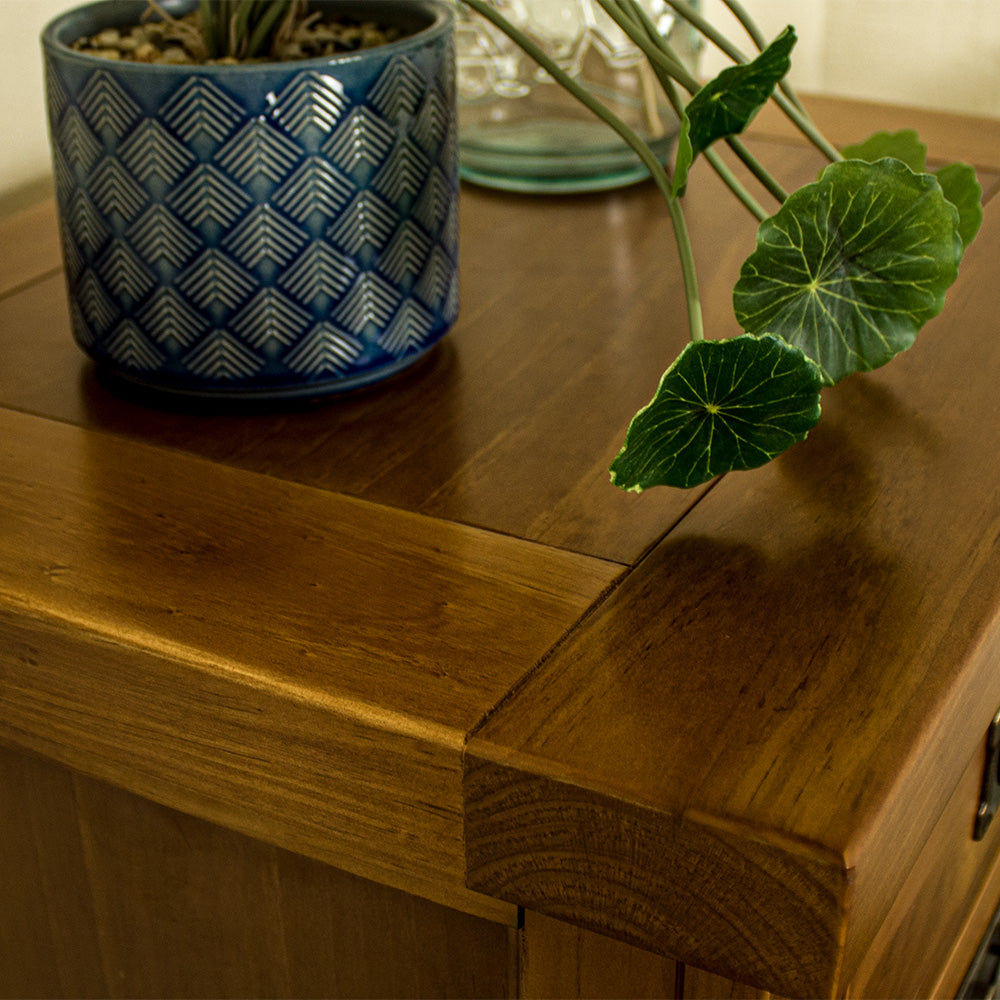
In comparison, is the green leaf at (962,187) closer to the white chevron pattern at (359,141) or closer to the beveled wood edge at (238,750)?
the white chevron pattern at (359,141)

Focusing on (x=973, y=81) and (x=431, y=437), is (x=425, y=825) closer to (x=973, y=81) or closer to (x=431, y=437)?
(x=431, y=437)

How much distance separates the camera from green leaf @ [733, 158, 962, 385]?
44cm

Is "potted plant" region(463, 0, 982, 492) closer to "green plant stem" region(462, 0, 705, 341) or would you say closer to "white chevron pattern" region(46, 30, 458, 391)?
"green plant stem" region(462, 0, 705, 341)

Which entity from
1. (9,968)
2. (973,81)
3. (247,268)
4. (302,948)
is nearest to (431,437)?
(247,268)

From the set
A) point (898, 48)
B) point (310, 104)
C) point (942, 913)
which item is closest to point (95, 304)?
point (310, 104)

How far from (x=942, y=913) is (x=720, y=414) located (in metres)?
0.30

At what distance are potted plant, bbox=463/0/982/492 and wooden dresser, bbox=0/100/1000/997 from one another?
0.14 ft

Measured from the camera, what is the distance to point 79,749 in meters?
0.45

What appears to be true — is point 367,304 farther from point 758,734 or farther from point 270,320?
point 758,734

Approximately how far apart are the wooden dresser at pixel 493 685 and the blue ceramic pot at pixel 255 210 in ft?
0.11

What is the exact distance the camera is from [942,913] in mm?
574

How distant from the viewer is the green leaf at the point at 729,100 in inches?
17.2

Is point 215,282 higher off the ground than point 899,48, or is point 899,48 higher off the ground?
point 215,282

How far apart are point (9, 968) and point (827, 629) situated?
0.43 m
